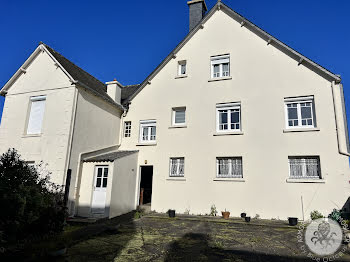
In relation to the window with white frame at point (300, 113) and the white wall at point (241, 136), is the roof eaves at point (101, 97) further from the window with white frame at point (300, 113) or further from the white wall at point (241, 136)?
the window with white frame at point (300, 113)

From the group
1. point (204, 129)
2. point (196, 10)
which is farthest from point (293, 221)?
point (196, 10)

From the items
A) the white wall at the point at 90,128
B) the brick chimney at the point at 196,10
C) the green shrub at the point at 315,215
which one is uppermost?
the brick chimney at the point at 196,10

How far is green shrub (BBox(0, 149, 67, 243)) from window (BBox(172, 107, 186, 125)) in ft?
25.7

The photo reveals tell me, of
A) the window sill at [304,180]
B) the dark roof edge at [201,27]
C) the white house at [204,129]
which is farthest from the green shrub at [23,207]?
the window sill at [304,180]

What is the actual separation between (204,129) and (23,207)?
8.97 m

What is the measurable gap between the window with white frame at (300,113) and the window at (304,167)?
1588mm

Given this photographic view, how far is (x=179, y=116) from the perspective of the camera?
1329cm

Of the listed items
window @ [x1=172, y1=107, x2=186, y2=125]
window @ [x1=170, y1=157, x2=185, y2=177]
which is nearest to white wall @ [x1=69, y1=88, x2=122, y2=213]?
window @ [x1=172, y1=107, x2=186, y2=125]

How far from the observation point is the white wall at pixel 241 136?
10188mm

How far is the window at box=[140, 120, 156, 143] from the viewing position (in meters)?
13.6

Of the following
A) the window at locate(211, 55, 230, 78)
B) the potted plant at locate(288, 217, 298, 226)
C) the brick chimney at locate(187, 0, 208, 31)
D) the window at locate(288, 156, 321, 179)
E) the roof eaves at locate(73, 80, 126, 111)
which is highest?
the brick chimney at locate(187, 0, 208, 31)

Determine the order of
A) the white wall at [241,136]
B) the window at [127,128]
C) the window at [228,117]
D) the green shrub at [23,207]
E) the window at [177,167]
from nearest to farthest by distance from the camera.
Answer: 1. the green shrub at [23,207]
2. the white wall at [241,136]
3. the window at [228,117]
4. the window at [177,167]
5. the window at [127,128]

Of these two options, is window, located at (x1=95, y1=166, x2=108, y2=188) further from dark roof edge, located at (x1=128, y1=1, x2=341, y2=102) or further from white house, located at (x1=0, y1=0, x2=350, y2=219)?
dark roof edge, located at (x1=128, y1=1, x2=341, y2=102)

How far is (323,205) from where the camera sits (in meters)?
9.72
